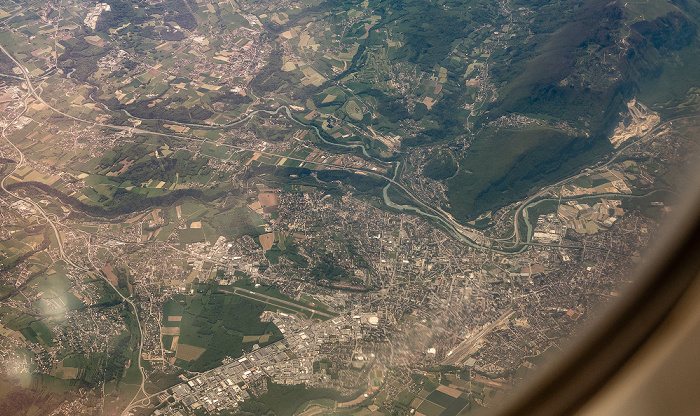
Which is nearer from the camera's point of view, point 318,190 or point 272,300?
point 272,300

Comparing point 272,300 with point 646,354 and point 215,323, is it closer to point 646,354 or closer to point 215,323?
point 215,323

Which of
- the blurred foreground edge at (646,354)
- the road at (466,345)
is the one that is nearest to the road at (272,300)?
the road at (466,345)

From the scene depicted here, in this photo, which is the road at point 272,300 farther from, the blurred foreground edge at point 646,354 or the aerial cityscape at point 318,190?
the blurred foreground edge at point 646,354

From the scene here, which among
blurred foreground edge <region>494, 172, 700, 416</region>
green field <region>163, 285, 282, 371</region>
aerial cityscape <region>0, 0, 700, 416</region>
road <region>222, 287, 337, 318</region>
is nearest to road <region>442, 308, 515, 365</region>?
aerial cityscape <region>0, 0, 700, 416</region>

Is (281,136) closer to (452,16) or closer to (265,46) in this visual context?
(265,46)

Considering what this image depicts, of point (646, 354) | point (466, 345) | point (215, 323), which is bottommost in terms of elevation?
point (215, 323)

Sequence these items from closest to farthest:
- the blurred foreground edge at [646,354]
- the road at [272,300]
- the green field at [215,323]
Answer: the blurred foreground edge at [646,354]
the green field at [215,323]
the road at [272,300]

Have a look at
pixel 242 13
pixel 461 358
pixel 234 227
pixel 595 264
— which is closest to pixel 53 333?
pixel 234 227

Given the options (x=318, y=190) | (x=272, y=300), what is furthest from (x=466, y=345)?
(x=318, y=190)
